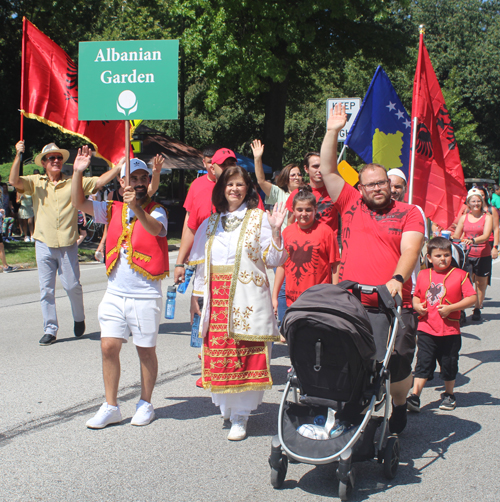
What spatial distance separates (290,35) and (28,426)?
58.0ft

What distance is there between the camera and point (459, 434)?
450 cm

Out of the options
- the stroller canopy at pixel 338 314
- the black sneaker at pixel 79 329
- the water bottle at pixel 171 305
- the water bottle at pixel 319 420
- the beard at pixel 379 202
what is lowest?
the black sneaker at pixel 79 329

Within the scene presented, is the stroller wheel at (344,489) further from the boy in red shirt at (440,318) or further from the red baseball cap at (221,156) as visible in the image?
the red baseball cap at (221,156)

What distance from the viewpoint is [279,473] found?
3.49m

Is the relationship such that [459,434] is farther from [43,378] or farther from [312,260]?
[43,378]

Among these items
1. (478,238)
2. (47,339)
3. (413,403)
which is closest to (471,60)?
(478,238)

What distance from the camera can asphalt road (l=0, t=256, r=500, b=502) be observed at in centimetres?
351

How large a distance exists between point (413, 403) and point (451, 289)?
102 centimetres

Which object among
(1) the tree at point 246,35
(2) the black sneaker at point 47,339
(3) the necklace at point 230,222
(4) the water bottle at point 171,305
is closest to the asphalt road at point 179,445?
(2) the black sneaker at point 47,339

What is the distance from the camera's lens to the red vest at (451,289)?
521cm

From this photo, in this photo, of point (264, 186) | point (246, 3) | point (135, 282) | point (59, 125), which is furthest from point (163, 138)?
point (135, 282)

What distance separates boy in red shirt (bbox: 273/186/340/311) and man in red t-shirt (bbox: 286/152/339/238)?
0.12 m

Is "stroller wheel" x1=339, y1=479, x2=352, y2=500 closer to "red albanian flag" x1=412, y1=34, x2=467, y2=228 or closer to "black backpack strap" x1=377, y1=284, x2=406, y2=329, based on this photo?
"black backpack strap" x1=377, y1=284, x2=406, y2=329

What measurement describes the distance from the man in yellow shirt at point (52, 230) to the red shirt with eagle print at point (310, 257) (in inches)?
108
